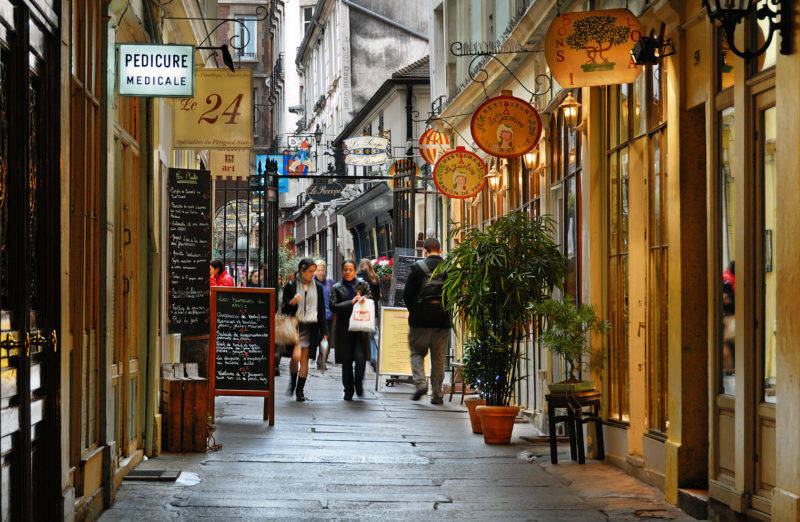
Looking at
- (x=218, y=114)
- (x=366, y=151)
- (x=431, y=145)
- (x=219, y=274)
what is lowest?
(x=219, y=274)

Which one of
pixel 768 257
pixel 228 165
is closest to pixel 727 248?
pixel 768 257

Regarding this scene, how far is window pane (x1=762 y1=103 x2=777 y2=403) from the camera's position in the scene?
6770 mm

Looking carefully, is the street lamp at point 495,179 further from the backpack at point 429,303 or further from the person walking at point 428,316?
the backpack at point 429,303

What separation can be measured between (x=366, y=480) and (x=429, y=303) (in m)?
5.74

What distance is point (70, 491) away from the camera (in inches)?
256

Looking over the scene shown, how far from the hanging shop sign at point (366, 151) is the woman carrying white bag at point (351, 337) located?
565 cm

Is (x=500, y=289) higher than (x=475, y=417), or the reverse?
(x=500, y=289)

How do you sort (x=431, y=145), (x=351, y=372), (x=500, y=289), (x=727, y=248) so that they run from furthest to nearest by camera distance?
(x=431, y=145)
(x=351, y=372)
(x=500, y=289)
(x=727, y=248)

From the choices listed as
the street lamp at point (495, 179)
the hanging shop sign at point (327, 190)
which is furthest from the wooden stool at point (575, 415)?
the hanging shop sign at point (327, 190)

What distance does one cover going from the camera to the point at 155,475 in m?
8.90

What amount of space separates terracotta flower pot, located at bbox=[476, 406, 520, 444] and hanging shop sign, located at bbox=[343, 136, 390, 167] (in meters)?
10.7

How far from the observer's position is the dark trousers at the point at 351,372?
15516mm

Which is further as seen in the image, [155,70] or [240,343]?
[240,343]

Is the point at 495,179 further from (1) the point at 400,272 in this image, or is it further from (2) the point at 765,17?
(2) the point at 765,17
